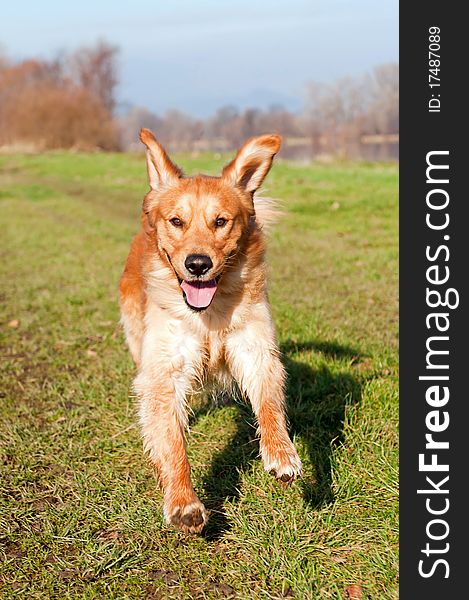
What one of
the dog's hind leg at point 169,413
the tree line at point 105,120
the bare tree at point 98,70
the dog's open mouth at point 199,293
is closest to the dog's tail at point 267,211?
the dog's open mouth at point 199,293

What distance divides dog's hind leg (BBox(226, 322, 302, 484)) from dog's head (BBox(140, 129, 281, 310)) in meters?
0.35

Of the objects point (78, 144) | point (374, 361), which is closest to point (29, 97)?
point (78, 144)

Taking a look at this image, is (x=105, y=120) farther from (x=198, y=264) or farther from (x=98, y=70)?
(x=198, y=264)

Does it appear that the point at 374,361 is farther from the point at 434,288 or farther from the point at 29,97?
the point at 29,97

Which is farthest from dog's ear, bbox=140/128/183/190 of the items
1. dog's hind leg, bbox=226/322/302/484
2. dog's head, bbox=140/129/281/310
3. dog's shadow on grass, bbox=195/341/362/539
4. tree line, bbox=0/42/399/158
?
tree line, bbox=0/42/399/158

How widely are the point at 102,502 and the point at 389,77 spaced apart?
50.9 meters

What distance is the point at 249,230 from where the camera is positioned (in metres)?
3.74

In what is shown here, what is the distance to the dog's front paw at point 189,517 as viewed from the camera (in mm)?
2951

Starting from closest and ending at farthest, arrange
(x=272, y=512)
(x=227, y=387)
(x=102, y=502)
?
(x=272, y=512)
(x=102, y=502)
(x=227, y=387)

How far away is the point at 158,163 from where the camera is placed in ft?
12.4

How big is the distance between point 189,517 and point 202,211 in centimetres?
155

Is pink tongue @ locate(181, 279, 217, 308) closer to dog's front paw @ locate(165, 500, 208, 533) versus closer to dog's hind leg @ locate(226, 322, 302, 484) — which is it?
dog's hind leg @ locate(226, 322, 302, 484)

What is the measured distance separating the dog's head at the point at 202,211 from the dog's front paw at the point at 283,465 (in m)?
0.82

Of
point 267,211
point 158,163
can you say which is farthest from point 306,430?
point 158,163
